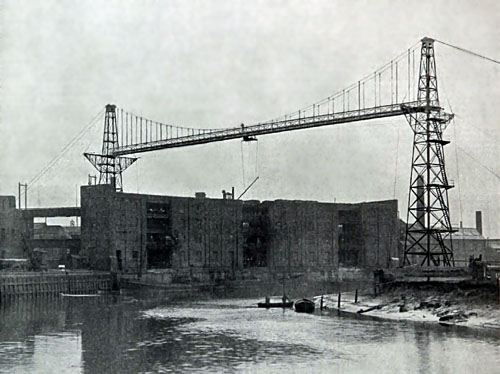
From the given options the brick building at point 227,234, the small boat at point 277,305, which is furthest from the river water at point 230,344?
the brick building at point 227,234

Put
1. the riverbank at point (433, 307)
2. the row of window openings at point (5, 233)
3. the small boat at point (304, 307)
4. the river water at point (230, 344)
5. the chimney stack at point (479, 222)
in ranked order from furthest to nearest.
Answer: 1. the chimney stack at point (479, 222)
2. the row of window openings at point (5, 233)
3. the small boat at point (304, 307)
4. the riverbank at point (433, 307)
5. the river water at point (230, 344)

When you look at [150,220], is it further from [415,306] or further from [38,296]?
[415,306]

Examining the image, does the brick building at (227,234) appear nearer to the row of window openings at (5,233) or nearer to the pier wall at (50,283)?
the pier wall at (50,283)

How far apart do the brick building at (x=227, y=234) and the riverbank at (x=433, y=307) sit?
28.3 metres

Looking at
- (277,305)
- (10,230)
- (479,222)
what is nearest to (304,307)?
(277,305)

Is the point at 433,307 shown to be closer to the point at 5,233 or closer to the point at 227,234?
the point at 227,234

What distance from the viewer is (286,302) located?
153 feet

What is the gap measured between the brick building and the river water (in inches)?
1026

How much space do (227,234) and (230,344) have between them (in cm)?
4835

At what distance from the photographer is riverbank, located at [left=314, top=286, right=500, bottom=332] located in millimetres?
34438

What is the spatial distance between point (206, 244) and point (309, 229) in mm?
12924

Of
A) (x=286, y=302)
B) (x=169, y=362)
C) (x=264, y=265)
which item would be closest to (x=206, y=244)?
(x=264, y=265)

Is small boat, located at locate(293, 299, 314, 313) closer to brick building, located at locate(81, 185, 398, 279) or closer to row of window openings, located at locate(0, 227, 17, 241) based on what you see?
brick building, located at locate(81, 185, 398, 279)

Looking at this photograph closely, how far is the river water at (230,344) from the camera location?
23.7 meters
